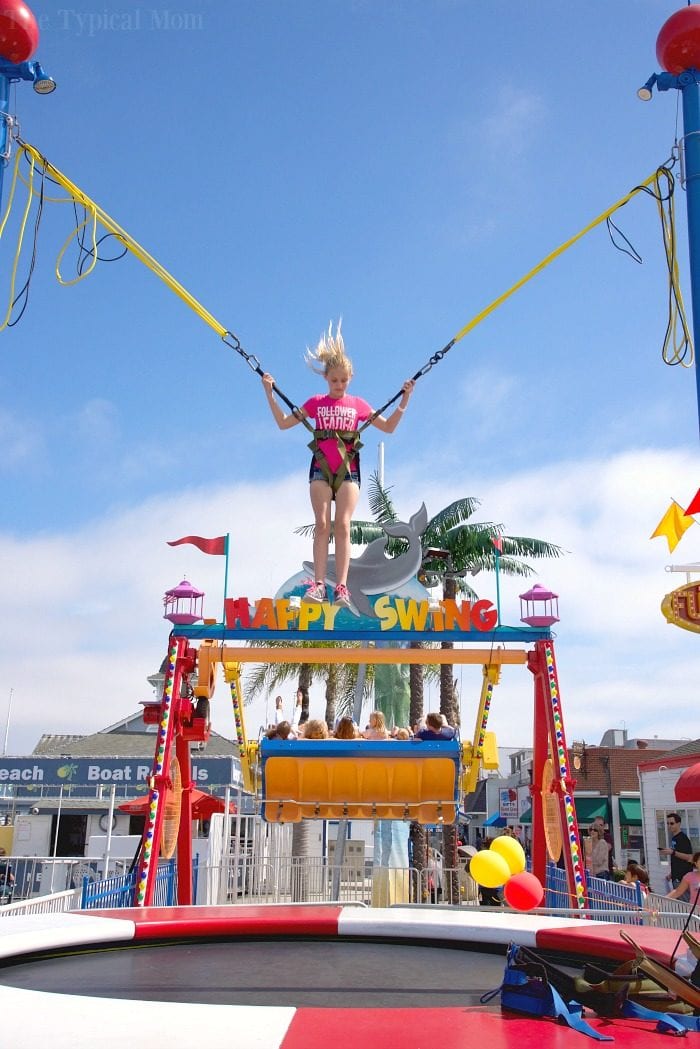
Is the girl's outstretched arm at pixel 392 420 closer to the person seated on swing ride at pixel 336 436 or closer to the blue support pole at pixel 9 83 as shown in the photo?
the person seated on swing ride at pixel 336 436

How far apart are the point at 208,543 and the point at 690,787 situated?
11.4 meters

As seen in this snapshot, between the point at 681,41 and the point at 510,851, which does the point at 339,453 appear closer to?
the point at 681,41

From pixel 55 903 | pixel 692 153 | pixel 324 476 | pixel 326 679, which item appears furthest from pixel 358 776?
pixel 326 679

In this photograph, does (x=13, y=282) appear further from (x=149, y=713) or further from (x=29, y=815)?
(x=29, y=815)

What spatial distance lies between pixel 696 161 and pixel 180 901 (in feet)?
29.7

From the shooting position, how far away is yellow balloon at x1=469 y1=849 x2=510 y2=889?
150 inches

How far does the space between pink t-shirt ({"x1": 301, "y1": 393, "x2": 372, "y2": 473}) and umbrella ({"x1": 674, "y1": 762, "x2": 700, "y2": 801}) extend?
11799mm

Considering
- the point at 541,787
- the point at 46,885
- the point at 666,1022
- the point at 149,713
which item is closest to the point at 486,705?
the point at 541,787

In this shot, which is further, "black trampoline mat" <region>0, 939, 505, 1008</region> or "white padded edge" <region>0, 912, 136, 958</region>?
"white padded edge" <region>0, 912, 136, 958</region>

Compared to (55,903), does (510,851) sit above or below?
above

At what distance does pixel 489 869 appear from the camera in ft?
12.5

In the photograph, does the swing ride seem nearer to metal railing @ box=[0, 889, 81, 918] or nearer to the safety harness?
the safety harness

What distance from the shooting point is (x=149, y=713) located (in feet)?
33.4

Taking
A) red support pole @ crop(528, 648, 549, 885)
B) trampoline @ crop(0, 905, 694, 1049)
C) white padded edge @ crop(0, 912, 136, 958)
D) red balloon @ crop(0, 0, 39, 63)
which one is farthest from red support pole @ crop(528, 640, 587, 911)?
red balloon @ crop(0, 0, 39, 63)
